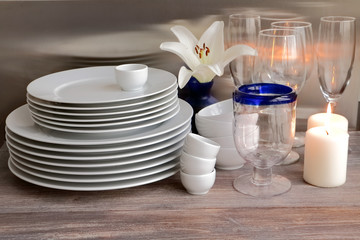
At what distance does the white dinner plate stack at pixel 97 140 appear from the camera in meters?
0.83

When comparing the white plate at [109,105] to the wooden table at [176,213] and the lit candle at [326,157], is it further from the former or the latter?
the lit candle at [326,157]

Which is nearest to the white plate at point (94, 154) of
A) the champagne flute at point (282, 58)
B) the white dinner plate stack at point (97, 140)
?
the white dinner plate stack at point (97, 140)

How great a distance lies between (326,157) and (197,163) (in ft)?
0.70

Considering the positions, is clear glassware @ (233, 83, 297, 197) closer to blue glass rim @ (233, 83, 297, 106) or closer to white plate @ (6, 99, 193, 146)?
blue glass rim @ (233, 83, 297, 106)

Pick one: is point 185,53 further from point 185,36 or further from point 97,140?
point 97,140

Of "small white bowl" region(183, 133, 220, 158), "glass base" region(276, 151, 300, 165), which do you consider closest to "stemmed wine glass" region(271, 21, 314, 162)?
"glass base" region(276, 151, 300, 165)

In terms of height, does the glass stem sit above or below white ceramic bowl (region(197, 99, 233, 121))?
below

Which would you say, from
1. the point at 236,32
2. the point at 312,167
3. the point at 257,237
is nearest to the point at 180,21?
the point at 236,32

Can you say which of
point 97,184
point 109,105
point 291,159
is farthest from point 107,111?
point 291,159

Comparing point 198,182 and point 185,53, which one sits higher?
point 185,53

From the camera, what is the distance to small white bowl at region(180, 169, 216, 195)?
0.82 m

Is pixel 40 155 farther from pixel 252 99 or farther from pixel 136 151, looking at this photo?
pixel 252 99

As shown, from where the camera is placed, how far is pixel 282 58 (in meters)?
0.92

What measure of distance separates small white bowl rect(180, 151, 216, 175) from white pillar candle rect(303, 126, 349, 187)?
0.56 ft
